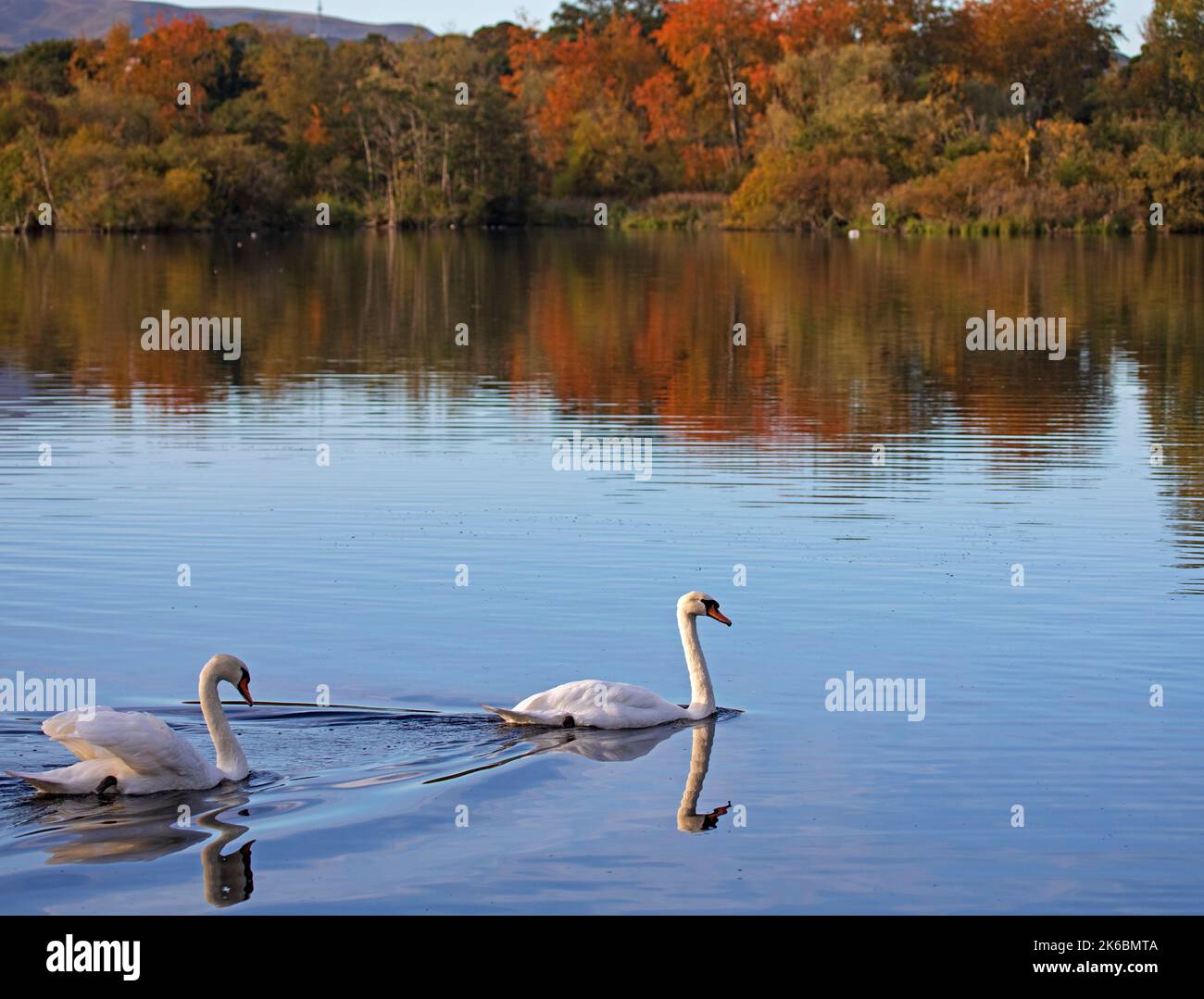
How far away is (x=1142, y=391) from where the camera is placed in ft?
75.4

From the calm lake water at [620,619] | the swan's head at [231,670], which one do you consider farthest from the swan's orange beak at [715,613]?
the swan's head at [231,670]

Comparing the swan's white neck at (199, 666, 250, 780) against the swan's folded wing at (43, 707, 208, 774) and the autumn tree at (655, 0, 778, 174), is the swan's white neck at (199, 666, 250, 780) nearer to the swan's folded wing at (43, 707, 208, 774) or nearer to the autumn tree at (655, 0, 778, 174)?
the swan's folded wing at (43, 707, 208, 774)

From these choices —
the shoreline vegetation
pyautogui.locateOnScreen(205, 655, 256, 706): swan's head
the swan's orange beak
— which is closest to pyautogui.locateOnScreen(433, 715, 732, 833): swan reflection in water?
the swan's orange beak

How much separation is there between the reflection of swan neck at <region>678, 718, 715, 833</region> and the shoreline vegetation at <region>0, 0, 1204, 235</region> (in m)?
57.3

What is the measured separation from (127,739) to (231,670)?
0.82 meters

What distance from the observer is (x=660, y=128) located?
95.9m

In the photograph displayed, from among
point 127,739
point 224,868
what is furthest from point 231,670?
point 224,868

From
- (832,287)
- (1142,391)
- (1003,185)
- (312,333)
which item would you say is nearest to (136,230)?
(1003,185)

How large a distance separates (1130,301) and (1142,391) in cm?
1491

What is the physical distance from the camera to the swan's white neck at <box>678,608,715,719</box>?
367 inches

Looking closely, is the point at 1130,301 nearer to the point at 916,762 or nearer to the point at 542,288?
the point at 542,288

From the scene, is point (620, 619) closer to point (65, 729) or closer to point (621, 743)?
point (621, 743)

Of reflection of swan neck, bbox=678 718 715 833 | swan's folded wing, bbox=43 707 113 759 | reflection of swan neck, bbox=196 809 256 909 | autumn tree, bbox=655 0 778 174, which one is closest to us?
reflection of swan neck, bbox=196 809 256 909

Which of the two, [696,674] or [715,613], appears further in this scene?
[715,613]
